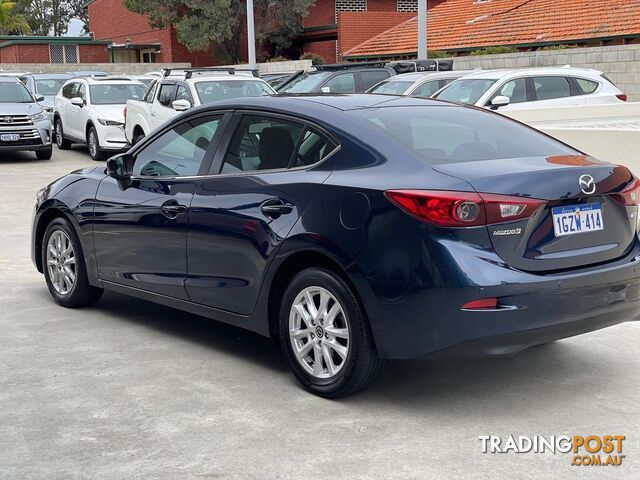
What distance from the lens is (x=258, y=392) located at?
5.55m

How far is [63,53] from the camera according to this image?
47.9 m

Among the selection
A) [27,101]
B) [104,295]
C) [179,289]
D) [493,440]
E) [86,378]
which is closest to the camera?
[493,440]

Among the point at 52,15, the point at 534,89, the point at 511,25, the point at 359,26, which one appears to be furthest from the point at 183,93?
the point at 52,15

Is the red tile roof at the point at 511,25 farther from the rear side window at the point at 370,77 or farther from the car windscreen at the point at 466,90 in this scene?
the car windscreen at the point at 466,90

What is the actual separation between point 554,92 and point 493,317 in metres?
12.5

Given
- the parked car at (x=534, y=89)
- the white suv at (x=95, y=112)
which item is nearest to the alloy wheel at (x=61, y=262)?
the parked car at (x=534, y=89)

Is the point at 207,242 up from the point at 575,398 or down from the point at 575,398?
up

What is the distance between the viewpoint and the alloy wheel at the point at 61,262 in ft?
24.7

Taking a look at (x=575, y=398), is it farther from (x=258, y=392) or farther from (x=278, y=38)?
(x=278, y=38)

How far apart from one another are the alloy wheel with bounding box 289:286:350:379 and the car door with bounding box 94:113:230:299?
111 centimetres

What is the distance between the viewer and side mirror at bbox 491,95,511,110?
49.5 feet

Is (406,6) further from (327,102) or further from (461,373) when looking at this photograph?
(461,373)

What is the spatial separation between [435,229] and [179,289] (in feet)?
6.95

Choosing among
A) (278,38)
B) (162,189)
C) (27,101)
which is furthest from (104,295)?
(278,38)
